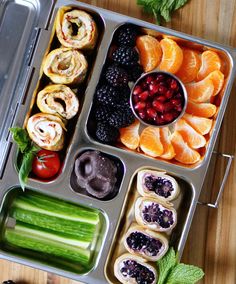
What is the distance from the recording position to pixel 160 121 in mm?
1770

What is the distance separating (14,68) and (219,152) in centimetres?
80

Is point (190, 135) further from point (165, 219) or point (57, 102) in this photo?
point (57, 102)

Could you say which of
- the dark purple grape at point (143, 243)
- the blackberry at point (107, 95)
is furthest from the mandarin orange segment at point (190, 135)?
the dark purple grape at point (143, 243)

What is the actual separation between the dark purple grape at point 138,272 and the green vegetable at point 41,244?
0.59 feet

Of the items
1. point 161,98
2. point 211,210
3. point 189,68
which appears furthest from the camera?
point 211,210

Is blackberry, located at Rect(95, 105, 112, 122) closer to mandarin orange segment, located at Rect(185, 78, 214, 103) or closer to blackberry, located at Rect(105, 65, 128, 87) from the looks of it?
blackberry, located at Rect(105, 65, 128, 87)

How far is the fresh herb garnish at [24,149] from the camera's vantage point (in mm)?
1769

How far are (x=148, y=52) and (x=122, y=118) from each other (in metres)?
0.24

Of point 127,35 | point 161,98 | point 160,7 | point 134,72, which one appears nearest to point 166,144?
point 161,98

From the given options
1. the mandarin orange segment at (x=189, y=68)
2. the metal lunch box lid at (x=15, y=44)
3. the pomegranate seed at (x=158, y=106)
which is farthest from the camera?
the metal lunch box lid at (x=15, y=44)

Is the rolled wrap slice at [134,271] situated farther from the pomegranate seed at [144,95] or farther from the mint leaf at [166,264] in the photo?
the pomegranate seed at [144,95]

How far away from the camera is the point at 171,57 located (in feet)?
5.97

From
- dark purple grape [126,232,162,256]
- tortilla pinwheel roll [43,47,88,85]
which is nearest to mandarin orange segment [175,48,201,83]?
tortilla pinwheel roll [43,47,88,85]

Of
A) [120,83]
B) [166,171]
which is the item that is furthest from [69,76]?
[166,171]
